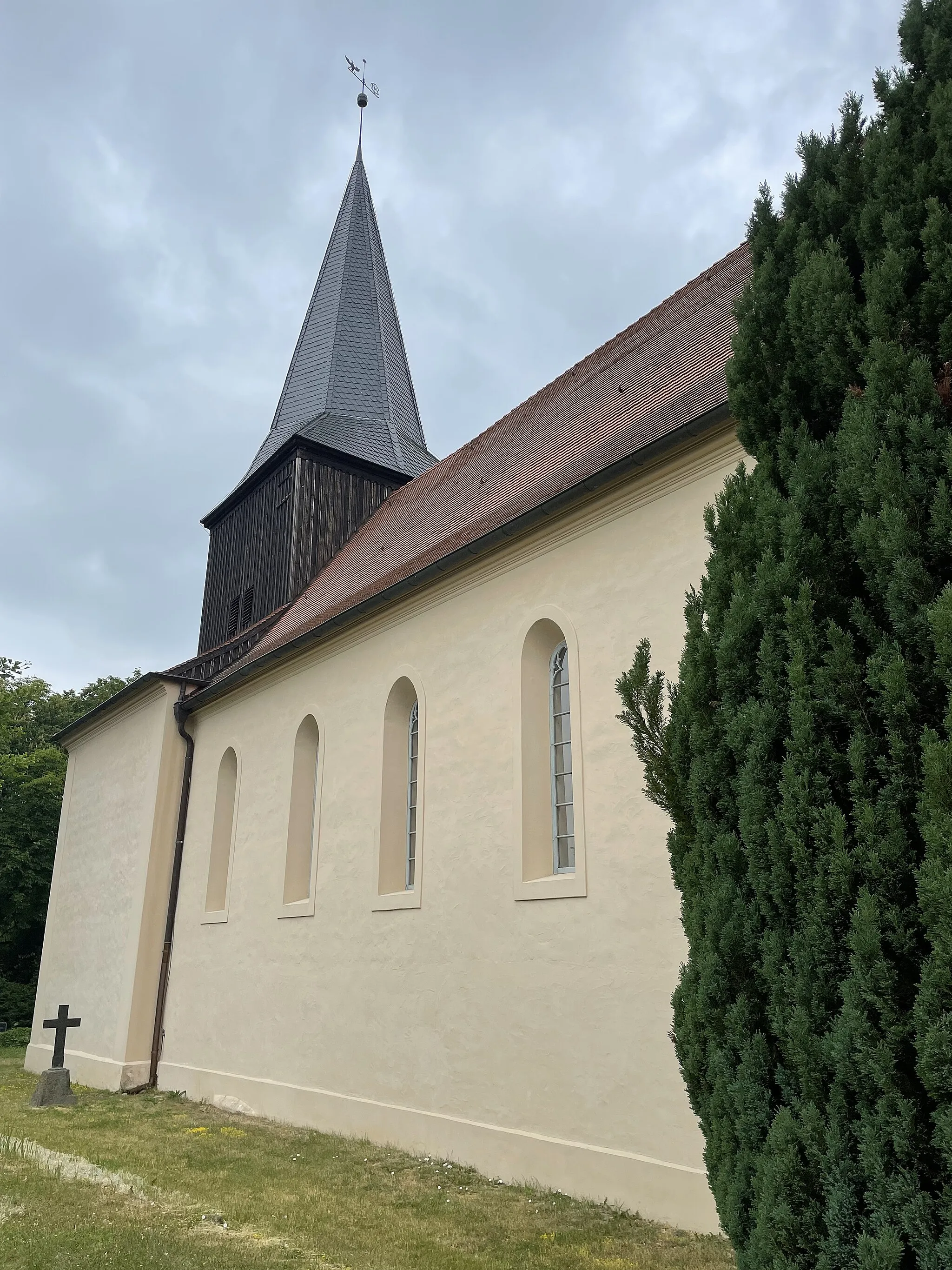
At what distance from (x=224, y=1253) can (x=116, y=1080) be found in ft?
26.4

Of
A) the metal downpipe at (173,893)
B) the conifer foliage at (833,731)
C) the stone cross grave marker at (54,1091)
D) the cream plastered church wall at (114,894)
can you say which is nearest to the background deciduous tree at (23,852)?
the cream plastered church wall at (114,894)

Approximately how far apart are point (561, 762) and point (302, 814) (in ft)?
14.2

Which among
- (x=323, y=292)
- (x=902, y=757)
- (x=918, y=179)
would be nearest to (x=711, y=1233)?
(x=902, y=757)

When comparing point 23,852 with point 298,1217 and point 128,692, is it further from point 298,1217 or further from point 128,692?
point 298,1217

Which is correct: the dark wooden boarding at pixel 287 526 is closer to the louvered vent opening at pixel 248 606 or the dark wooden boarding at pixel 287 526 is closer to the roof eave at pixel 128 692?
the louvered vent opening at pixel 248 606

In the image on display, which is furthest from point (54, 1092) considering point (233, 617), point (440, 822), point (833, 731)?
point (833, 731)

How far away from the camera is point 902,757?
2.90 metres

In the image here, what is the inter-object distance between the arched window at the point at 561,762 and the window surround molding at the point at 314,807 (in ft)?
11.5

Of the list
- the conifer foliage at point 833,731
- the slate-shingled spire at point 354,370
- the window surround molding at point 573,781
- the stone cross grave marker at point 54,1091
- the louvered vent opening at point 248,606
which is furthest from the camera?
the slate-shingled spire at point 354,370

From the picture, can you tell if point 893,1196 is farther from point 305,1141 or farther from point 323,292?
point 323,292

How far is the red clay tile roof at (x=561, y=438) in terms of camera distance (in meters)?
8.41

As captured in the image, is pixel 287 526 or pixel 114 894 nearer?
pixel 114 894

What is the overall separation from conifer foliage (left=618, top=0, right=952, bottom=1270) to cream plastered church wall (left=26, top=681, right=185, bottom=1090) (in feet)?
35.0

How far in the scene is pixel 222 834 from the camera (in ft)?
41.2
